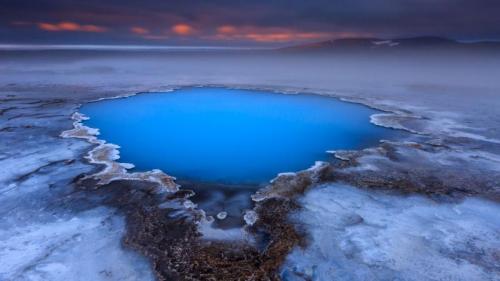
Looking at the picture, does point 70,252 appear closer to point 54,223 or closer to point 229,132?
point 54,223

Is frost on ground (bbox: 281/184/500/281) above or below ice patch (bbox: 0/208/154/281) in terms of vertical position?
below

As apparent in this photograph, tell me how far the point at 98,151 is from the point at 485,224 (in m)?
9.39

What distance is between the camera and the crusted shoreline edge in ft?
17.2

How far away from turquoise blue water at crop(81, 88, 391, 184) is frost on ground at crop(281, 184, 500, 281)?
2.28m

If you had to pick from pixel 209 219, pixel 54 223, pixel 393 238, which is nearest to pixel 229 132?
pixel 209 219

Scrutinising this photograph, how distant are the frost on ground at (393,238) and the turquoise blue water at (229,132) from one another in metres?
2.28

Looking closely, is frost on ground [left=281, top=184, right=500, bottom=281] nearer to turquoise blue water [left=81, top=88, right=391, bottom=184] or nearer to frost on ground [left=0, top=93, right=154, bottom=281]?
turquoise blue water [left=81, top=88, right=391, bottom=184]

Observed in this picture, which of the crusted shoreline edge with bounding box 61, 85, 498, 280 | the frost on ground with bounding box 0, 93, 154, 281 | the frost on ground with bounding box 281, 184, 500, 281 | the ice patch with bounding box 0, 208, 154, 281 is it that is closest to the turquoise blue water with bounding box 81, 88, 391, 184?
the crusted shoreline edge with bounding box 61, 85, 498, 280

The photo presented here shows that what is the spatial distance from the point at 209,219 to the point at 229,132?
7183 mm

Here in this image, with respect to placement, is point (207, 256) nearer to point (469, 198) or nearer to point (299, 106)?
point (469, 198)

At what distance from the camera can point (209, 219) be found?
6.60m

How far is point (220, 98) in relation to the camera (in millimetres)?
21750

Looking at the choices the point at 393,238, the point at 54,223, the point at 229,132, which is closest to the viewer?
the point at 393,238

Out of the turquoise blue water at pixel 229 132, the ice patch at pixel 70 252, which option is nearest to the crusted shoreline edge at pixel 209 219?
the ice patch at pixel 70 252
